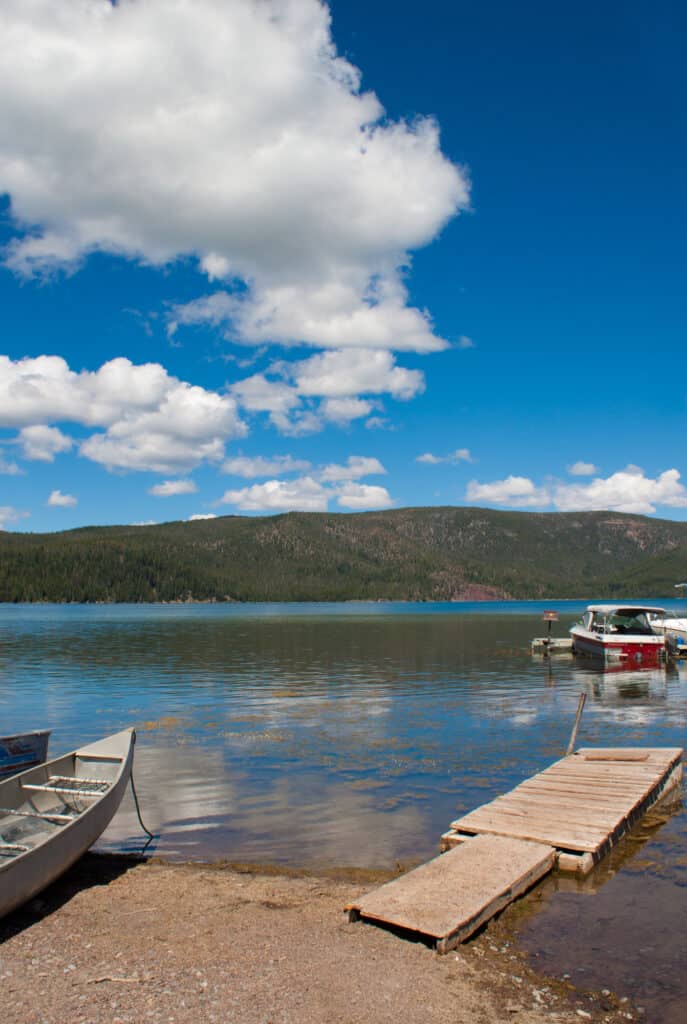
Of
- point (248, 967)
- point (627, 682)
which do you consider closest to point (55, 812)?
point (248, 967)

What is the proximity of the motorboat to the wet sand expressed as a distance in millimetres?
48725

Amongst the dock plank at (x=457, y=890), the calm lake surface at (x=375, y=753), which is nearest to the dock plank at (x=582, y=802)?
the calm lake surface at (x=375, y=753)

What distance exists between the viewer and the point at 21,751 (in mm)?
18594

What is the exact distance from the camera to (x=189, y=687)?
42.5 meters

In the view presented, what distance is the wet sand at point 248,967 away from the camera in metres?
8.50

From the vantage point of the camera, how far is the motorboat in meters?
56.2

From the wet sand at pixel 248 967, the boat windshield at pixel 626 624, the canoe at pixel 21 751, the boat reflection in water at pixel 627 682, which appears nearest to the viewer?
the wet sand at pixel 248 967

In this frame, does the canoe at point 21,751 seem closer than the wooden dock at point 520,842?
No

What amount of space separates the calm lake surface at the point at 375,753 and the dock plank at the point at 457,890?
0.52m

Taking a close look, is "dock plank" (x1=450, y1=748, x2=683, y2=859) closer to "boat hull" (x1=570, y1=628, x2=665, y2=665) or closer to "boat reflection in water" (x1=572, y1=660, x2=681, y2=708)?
"boat reflection in water" (x1=572, y1=660, x2=681, y2=708)

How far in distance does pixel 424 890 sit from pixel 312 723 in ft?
62.8

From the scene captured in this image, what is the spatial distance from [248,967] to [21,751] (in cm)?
1136

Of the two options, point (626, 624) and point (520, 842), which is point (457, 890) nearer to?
point (520, 842)

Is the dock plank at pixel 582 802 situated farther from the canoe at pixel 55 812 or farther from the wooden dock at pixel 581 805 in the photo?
the canoe at pixel 55 812
